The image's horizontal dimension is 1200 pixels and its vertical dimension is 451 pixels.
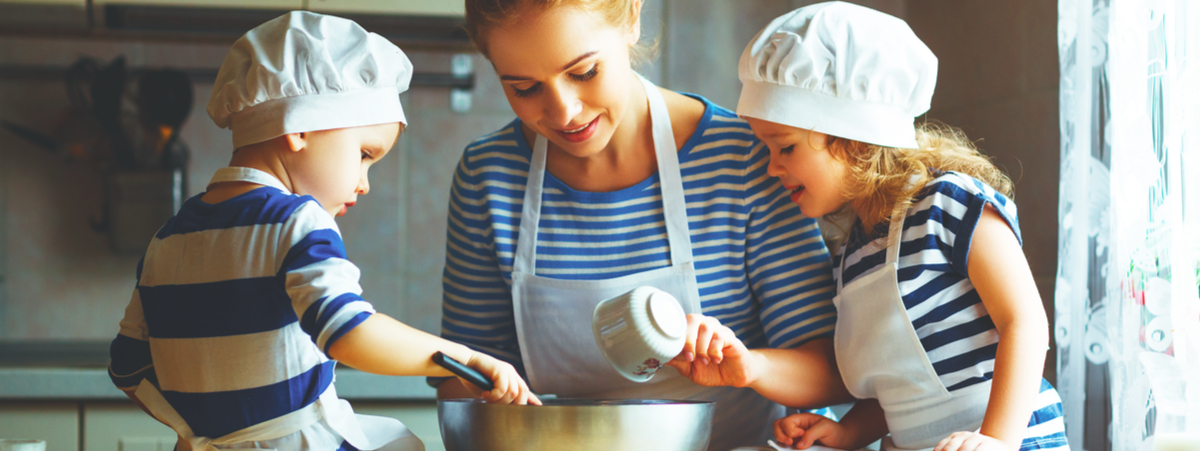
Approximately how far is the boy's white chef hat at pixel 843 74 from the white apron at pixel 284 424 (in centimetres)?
52

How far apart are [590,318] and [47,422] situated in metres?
1.26

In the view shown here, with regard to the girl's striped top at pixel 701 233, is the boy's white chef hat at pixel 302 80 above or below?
above

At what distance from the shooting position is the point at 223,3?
1.82 m

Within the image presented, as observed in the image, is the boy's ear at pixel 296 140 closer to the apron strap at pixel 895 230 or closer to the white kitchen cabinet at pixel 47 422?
the apron strap at pixel 895 230

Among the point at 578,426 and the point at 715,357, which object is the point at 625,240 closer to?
the point at 715,357

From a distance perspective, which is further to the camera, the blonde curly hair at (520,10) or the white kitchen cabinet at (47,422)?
the white kitchen cabinet at (47,422)

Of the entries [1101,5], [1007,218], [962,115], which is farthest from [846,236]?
[962,115]

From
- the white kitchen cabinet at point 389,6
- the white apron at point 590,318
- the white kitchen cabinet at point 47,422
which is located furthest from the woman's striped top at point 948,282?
the white kitchen cabinet at point 47,422

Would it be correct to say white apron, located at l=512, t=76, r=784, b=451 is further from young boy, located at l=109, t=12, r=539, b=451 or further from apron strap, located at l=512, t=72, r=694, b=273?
young boy, located at l=109, t=12, r=539, b=451

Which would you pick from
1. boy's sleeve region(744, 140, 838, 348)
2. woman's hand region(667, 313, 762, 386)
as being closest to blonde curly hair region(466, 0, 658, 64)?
boy's sleeve region(744, 140, 838, 348)

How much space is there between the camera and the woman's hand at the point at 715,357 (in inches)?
33.8

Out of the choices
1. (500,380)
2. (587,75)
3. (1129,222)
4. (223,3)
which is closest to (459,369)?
(500,380)

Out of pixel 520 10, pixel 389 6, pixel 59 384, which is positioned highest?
pixel 389 6

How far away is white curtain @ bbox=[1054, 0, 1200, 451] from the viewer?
1006 mm
